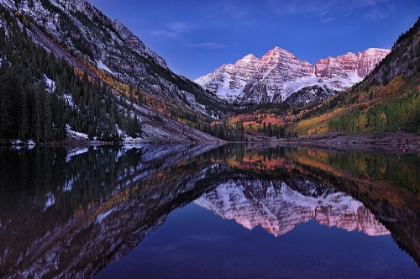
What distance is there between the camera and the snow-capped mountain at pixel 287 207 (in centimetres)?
1478

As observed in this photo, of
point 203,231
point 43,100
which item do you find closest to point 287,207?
point 203,231

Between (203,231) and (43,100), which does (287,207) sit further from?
(43,100)

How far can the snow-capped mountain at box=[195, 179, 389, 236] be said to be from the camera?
48.5 feet

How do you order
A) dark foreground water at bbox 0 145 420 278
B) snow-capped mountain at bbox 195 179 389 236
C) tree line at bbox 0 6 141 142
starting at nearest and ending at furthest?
dark foreground water at bbox 0 145 420 278 < snow-capped mountain at bbox 195 179 389 236 < tree line at bbox 0 6 141 142

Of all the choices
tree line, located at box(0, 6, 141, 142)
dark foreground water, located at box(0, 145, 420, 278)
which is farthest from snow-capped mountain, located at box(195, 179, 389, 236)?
tree line, located at box(0, 6, 141, 142)

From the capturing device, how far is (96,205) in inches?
655

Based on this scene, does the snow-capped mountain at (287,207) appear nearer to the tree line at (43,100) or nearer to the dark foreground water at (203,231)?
the dark foreground water at (203,231)

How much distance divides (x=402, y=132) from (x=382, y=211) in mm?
145927

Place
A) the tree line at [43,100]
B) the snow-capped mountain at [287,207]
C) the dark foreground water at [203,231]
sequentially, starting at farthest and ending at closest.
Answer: the tree line at [43,100] → the snow-capped mountain at [287,207] → the dark foreground water at [203,231]

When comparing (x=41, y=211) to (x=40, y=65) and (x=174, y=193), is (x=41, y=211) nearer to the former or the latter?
(x=174, y=193)

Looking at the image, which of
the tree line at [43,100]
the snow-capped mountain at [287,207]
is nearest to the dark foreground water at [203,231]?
the snow-capped mountain at [287,207]

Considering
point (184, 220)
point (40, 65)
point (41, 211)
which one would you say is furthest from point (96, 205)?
point (40, 65)

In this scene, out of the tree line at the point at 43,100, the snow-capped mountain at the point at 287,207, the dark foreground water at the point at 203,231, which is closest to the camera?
the dark foreground water at the point at 203,231

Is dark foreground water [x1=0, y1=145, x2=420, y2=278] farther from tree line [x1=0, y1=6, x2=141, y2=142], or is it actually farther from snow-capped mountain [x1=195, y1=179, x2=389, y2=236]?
tree line [x1=0, y1=6, x2=141, y2=142]
